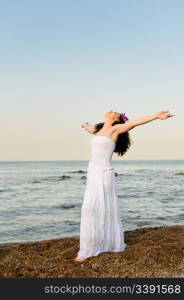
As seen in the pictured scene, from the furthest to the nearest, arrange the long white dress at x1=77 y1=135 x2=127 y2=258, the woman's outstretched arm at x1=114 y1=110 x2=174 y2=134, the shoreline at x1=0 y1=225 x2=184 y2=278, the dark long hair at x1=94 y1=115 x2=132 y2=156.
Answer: the dark long hair at x1=94 y1=115 x2=132 y2=156, the long white dress at x1=77 y1=135 x2=127 y2=258, the woman's outstretched arm at x1=114 y1=110 x2=174 y2=134, the shoreline at x1=0 y1=225 x2=184 y2=278

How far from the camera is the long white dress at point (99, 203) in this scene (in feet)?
21.6

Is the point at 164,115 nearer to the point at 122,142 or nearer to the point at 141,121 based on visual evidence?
the point at 141,121

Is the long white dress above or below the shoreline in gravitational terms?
above

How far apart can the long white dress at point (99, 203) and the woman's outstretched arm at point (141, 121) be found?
0.26 meters

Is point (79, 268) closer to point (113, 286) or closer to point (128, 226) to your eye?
point (113, 286)

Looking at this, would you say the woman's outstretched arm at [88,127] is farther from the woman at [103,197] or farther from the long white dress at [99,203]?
the long white dress at [99,203]

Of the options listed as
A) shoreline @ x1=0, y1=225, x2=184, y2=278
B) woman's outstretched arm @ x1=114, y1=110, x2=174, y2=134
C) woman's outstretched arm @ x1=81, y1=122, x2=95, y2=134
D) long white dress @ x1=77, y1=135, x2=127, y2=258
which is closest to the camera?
shoreline @ x1=0, y1=225, x2=184, y2=278

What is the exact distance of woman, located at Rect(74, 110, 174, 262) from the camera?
21.6 feet

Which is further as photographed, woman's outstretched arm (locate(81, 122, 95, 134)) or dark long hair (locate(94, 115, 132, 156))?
woman's outstretched arm (locate(81, 122, 95, 134))

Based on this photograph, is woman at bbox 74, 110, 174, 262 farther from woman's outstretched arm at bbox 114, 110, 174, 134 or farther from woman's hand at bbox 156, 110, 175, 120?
woman's hand at bbox 156, 110, 175, 120

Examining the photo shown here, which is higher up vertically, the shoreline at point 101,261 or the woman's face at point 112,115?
the woman's face at point 112,115

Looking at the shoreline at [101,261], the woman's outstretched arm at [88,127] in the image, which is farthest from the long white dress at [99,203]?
the woman's outstretched arm at [88,127]

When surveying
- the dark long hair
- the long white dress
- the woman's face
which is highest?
the woman's face

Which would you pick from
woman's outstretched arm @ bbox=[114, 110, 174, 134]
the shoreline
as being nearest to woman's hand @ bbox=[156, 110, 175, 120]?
woman's outstretched arm @ bbox=[114, 110, 174, 134]
